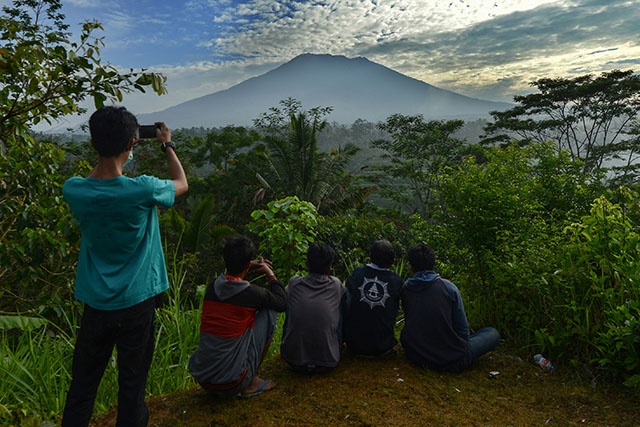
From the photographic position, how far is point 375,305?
3.28m

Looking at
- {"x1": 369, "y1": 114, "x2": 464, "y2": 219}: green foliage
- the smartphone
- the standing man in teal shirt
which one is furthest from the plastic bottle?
{"x1": 369, "y1": 114, "x2": 464, "y2": 219}: green foliage

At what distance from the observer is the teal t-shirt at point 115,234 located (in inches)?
72.2

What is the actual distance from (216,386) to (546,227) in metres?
3.41

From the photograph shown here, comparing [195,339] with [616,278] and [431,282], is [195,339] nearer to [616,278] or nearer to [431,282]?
[431,282]

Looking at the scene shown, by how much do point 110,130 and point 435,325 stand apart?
2621mm

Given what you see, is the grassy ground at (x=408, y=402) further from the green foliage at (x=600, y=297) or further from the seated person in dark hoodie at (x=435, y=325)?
the green foliage at (x=600, y=297)

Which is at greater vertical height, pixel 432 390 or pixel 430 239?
pixel 430 239

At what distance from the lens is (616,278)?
3051mm

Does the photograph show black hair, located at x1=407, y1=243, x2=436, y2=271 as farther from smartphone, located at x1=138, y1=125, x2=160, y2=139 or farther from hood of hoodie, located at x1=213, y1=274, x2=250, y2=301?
smartphone, located at x1=138, y1=125, x2=160, y2=139

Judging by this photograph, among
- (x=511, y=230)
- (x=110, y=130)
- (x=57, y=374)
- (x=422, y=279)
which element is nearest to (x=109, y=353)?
(x=110, y=130)

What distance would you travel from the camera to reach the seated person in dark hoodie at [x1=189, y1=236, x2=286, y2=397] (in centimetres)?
256

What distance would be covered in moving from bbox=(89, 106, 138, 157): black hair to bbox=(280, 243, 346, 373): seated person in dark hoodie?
1.62 metres

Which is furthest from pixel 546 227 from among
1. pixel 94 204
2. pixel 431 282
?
pixel 94 204

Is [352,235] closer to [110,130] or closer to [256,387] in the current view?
[256,387]
